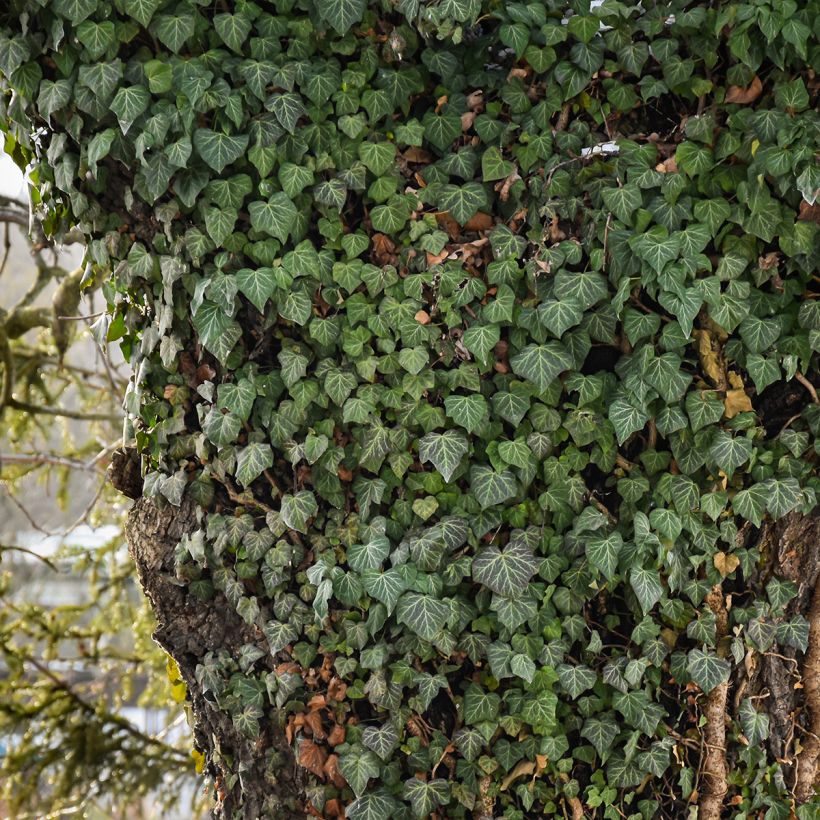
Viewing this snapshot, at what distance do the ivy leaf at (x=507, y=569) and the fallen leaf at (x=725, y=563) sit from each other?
379mm

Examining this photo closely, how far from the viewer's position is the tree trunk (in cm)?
198

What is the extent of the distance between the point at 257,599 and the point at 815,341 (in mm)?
1268

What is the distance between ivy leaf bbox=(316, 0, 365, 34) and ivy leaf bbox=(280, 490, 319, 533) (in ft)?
3.04

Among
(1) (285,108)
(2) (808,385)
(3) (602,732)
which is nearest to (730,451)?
(2) (808,385)

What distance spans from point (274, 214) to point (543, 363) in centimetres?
61

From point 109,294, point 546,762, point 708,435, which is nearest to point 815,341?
point 708,435

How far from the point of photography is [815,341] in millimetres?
1755

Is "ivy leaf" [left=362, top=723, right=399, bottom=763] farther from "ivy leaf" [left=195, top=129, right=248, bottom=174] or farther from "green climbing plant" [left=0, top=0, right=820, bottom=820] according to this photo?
"ivy leaf" [left=195, top=129, right=248, bottom=174]

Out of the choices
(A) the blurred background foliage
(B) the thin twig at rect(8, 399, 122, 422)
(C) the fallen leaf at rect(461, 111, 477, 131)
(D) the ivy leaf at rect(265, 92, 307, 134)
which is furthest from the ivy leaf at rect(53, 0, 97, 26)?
(B) the thin twig at rect(8, 399, 122, 422)

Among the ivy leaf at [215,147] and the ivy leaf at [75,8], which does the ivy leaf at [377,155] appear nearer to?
the ivy leaf at [215,147]

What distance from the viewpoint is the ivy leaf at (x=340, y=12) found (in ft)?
5.52

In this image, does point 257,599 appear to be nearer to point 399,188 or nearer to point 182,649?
point 182,649

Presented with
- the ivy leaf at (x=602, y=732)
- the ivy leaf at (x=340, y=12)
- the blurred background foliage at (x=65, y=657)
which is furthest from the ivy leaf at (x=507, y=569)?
the blurred background foliage at (x=65, y=657)

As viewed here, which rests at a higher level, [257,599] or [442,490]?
[442,490]
